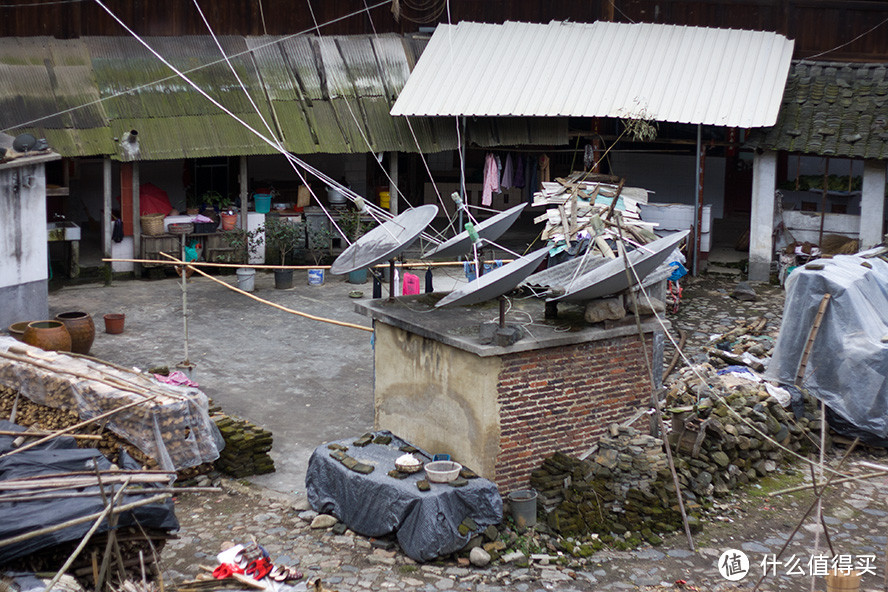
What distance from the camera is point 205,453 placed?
40.7 feet

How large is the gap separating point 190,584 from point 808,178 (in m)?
17.5

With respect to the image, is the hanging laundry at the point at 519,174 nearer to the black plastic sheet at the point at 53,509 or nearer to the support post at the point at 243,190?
the support post at the point at 243,190

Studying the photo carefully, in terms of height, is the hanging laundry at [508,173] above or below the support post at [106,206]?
above

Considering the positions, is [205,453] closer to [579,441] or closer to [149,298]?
[579,441]

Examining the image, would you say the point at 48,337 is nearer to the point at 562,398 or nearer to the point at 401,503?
the point at 401,503

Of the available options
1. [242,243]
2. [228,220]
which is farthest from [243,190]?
[242,243]

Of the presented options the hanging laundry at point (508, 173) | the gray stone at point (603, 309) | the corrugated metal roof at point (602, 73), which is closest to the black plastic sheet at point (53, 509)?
the gray stone at point (603, 309)

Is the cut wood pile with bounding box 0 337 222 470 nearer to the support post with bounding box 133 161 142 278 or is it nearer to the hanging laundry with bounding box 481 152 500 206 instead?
the support post with bounding box 133 161 142 278

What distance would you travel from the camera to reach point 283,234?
2209 cm

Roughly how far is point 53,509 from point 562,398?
5432 millimetres

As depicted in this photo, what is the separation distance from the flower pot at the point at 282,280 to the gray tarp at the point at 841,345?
1019cm

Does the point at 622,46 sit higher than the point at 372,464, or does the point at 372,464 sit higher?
the point at 622,46

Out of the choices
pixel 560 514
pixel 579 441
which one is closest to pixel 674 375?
pixel 579 441

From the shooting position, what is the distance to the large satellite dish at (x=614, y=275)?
11.2 m
